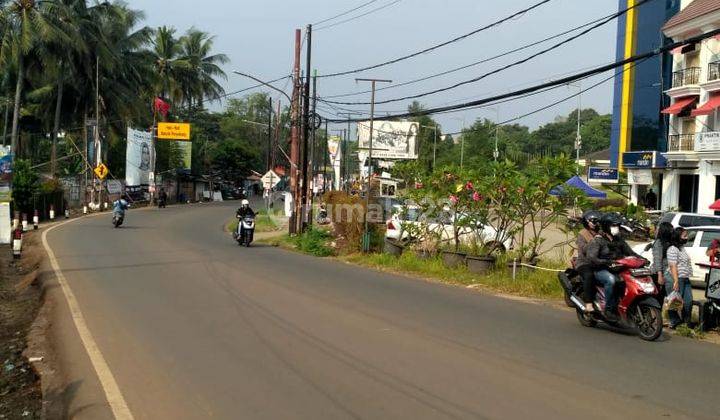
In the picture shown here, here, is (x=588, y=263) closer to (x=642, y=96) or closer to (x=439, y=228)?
(x=439, y=228)

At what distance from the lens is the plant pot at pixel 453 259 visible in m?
16.7

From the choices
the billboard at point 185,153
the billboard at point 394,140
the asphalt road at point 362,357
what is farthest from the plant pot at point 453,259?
the billboard at point 185,153

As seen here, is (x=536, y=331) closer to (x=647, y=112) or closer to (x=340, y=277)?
(x=340, y=277)

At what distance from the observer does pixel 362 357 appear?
7.58m

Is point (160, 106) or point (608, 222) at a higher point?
point (160, 106)

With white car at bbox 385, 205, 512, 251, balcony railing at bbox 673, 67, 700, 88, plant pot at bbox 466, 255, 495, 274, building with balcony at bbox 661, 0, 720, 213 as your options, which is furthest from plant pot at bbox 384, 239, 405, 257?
balcony railing at bbox 673, 67, 700, 88

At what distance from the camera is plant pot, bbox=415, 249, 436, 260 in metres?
18.3

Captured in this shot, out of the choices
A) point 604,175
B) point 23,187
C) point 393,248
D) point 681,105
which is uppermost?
point 681,105

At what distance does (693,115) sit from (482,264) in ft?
82.9

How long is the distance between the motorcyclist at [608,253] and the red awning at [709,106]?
Result: 92.4ft

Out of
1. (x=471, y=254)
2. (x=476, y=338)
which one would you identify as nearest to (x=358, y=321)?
(x=476, y=338)

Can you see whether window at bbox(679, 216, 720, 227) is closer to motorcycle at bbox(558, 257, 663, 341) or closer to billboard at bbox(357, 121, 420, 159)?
motorcycle at bbox(558, 257, 663, 341)

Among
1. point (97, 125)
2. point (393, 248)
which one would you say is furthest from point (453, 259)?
point (97, 125)

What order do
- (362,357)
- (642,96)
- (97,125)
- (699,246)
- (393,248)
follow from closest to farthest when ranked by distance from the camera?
(362,357) < (699,246) < (393,248) < (642,96) < (97,125)
